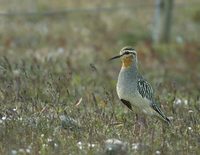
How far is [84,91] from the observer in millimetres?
11258

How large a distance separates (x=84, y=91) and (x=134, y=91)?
259cm

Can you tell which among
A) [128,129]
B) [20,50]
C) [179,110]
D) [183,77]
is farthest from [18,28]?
[128,129]

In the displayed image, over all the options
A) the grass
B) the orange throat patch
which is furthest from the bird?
the grass

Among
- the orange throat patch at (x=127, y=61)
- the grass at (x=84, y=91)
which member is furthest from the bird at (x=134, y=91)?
the grass at (x=84, y=91)

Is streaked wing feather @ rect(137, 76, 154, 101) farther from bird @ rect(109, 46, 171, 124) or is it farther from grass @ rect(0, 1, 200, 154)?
grass @ rect(0, 1, 200, 154)

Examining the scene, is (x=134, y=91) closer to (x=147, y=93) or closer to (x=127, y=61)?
(x=147, y=93)

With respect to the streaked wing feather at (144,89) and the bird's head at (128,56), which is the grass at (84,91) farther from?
the bird's head at (128,56)

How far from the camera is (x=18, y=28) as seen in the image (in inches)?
718

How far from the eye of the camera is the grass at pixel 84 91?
780 cm

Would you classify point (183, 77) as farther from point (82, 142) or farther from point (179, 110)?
point (82, 142)

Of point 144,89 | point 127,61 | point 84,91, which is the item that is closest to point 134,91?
point 144,89

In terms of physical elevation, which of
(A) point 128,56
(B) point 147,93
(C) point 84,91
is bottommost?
(B) point 147,93

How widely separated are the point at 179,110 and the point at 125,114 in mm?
813

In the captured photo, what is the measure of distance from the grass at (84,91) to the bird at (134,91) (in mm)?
183
